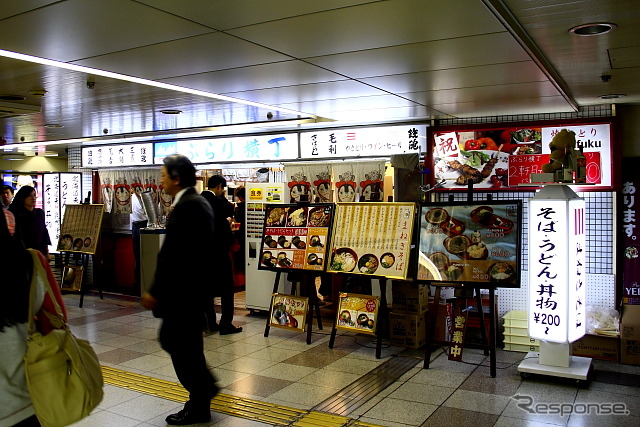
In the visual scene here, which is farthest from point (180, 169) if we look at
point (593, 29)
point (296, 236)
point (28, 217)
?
point (28, 217)

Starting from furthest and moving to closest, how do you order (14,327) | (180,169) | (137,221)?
(137,221)
(180,169)
(14,327)

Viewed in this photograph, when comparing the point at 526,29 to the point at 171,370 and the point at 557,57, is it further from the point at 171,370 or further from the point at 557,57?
the point at 171,370

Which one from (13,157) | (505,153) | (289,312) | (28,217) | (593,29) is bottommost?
(289,312)

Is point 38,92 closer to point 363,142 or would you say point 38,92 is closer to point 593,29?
point 363,142

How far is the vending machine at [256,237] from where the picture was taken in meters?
8.68

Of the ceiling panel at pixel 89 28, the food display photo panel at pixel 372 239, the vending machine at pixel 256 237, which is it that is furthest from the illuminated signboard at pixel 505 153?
the ceiling panel at pixel 89 28

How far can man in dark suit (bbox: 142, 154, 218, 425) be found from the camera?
13.4ft

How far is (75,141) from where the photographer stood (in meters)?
11.7

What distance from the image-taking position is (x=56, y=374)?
2475 mm

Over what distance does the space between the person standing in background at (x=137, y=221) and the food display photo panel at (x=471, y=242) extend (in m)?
6.22

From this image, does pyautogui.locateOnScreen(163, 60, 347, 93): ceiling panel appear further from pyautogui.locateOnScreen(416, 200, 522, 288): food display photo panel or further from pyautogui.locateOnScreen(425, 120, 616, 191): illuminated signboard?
pyautogui.locateOnScreen(425, 120, 616, 191): illuminated signboard

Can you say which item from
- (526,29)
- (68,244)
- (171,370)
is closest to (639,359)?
(526,29)

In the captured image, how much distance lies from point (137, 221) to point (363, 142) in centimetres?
479

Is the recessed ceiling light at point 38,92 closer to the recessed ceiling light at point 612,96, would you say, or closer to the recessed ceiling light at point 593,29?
the recessed ceiling light at point 593,29
